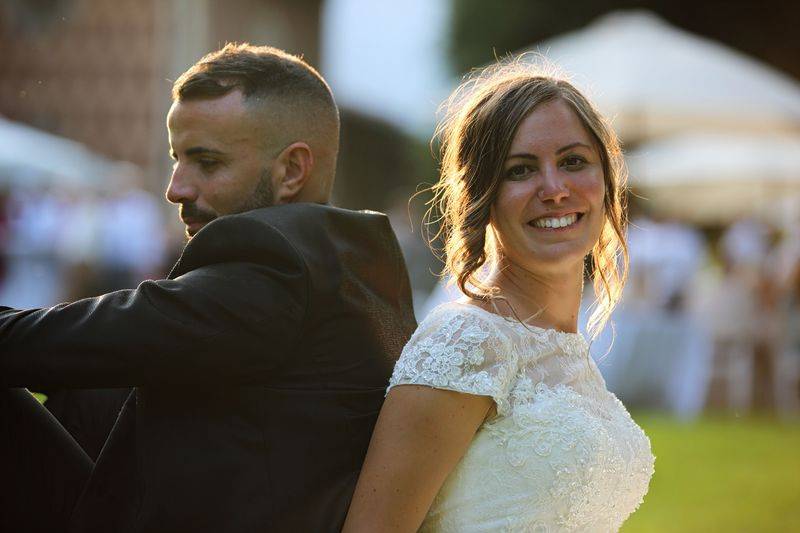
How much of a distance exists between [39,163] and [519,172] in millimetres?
18916

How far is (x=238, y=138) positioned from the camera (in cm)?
312

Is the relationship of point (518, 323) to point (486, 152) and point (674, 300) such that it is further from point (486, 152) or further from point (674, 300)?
point (674, 300)

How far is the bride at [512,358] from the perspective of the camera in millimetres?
2900

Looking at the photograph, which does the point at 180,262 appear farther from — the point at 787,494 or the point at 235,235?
the point at 787,494

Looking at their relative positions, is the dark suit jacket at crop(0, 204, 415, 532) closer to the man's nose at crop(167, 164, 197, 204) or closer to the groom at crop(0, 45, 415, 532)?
the groom at crop(0, 45, 415, 532)

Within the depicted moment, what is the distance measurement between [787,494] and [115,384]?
7.06 m

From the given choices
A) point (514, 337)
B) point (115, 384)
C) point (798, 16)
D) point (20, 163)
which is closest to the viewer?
point (115, 384)

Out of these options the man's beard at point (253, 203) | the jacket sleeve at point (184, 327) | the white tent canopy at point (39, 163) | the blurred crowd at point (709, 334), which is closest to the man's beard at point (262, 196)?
the man's beard at point (253, 203)

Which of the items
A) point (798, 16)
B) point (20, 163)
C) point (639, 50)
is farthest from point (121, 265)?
point (798, 16)

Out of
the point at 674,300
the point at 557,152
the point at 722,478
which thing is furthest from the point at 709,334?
the point at 557,152

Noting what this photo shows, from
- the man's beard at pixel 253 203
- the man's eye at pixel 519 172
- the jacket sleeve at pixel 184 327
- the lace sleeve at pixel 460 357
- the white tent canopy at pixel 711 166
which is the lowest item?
the white tent canopy at pixel 711 166

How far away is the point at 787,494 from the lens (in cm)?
862

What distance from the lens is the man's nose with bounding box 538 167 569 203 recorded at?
322cm

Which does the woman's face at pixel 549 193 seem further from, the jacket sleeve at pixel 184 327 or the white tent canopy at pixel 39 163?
the white tent canopy at pixel 39 163
